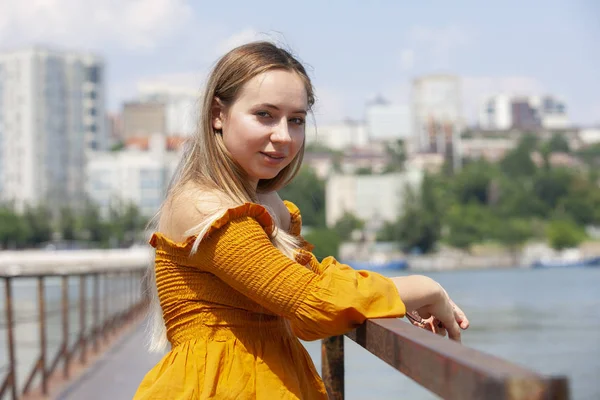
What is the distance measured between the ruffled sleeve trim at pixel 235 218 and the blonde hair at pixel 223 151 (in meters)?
0.04

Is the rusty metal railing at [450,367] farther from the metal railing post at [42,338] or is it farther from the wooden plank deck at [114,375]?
the metal railing post at [42,338]

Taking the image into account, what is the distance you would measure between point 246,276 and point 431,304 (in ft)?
1.01

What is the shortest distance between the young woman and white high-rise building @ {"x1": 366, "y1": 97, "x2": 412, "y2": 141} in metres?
178

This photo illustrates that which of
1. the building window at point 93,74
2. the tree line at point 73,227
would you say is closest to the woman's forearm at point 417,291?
the tree line at point 73,227

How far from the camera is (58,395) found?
593 cm

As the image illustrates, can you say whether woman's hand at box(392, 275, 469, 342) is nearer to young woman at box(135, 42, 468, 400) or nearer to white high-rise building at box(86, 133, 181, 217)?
young woman at box(135, 42, 468, 400)

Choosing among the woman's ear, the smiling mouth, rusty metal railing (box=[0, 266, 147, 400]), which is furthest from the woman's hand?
rusty metal railing (box=[0, 266, 147, 400])

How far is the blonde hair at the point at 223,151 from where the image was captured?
1.71 m

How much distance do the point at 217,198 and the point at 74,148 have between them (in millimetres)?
111785

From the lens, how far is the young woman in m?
1.55

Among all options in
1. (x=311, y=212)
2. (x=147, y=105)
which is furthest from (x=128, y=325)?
(x=147, y=105)

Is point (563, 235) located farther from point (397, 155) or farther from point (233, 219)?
point (233, 219)

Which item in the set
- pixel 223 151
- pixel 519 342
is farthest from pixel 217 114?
pixel 519 342

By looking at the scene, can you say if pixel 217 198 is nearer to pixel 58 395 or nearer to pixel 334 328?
pixel 334 328
